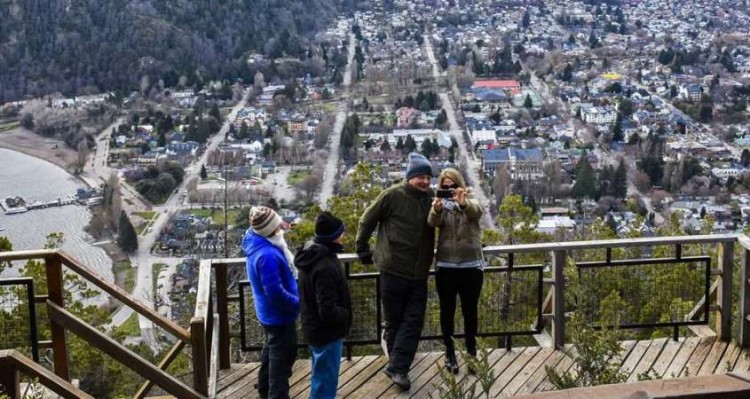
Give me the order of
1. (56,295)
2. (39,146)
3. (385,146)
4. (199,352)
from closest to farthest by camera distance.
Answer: (199,352)
(56,295)
(385,146)
(39,146)

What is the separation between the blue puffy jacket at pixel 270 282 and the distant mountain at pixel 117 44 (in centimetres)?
4861

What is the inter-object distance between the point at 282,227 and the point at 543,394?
1841 millimetres

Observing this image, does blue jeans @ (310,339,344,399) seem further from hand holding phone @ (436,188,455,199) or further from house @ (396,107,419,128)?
house @ (396,107,419,128)

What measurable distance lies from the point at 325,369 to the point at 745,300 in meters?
2.15

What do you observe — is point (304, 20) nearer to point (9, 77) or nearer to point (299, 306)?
point (9, 77)

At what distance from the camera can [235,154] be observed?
1469 inches

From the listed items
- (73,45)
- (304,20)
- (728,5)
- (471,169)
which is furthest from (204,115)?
(728,5)

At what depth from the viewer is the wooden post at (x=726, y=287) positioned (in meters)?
4.79

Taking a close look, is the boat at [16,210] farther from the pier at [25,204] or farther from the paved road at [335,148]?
the paved road at [335,148]

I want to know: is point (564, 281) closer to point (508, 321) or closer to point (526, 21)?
point (508, 321)

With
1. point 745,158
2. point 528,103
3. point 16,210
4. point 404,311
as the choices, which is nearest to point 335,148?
point 528,103

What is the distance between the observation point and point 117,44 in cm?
5388

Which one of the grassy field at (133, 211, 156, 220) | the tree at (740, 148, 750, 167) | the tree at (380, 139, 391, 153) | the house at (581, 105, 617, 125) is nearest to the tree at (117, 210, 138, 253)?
the grassy field at (133, 211, 156, 220)

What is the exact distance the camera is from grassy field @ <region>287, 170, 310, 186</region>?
1288 inches
